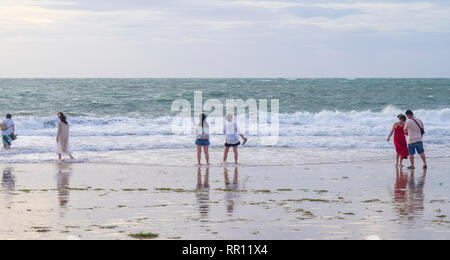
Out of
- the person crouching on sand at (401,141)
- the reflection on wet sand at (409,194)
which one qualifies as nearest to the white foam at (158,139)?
the person crouching on sand at (401,141)

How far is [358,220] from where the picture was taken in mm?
8086

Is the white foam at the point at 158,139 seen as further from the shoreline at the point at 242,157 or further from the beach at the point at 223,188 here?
the shoreline at the point at 242,157

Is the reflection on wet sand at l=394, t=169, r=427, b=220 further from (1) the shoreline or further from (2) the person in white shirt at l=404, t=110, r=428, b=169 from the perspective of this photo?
(1) the shoreline

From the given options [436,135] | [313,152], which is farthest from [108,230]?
[436,135]

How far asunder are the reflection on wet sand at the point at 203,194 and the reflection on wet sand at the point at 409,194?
3.08 meters

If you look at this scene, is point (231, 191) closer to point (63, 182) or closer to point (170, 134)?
point (63, 182)

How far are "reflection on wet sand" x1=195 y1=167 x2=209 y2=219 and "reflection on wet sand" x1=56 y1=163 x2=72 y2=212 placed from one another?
2310 mm

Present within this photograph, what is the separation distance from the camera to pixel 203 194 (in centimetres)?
1048

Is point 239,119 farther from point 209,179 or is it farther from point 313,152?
point 209,179

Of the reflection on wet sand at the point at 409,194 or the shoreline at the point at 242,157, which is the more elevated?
the shoreline at the point at 242,157

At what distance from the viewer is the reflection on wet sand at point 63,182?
9.70 metres

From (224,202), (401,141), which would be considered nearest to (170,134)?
(401,141)

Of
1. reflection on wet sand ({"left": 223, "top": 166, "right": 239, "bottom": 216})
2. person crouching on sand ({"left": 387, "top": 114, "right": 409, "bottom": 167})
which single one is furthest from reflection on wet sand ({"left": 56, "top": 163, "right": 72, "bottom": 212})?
person crouching on sand ({"left": 387, "top": 114, "right": 409, "bottom": 167})

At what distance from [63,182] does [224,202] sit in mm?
4246
